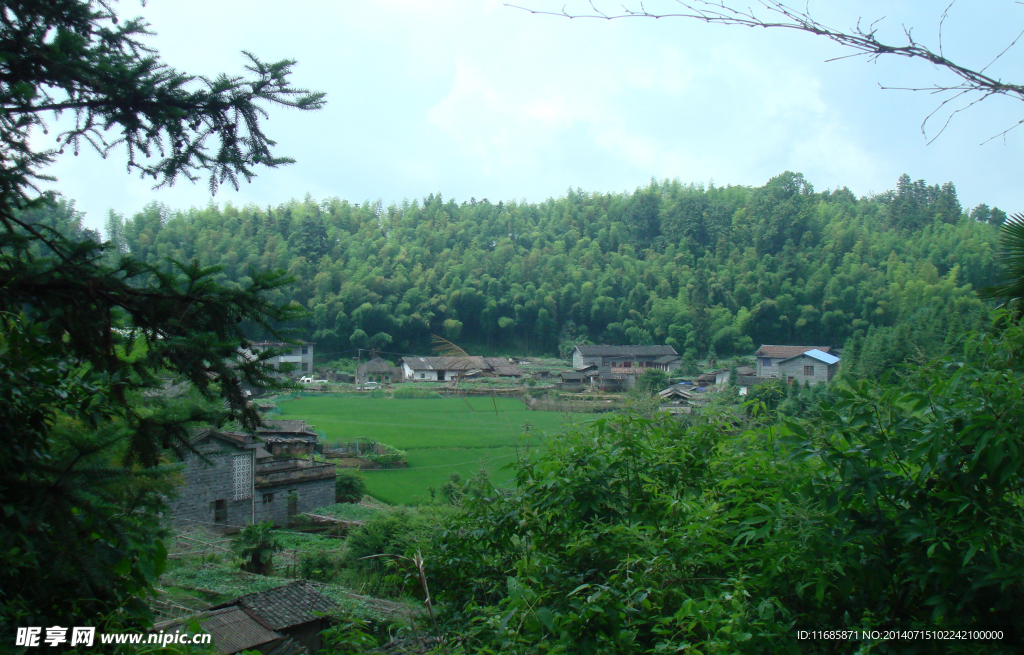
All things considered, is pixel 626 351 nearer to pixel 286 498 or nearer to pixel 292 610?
pixel 286 498

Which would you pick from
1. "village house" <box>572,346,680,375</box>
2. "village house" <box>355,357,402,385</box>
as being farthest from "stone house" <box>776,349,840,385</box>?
"village house" <box>355,357,402,385</box>

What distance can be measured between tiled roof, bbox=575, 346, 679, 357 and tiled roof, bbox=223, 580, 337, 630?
24.1 metres

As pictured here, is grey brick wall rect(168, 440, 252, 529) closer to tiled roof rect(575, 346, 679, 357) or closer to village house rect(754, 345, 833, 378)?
tiled roof rect(575, 346, 679, 357)

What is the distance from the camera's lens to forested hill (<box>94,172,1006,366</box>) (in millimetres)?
32500

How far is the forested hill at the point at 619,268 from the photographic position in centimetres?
3250

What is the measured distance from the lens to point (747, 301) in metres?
40.5

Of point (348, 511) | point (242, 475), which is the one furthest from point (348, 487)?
point (242, 475)

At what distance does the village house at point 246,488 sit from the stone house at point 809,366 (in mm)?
17831

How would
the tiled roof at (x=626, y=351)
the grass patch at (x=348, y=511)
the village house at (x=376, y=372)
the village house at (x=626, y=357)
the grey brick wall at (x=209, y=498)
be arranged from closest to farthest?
the grey brick wall at (x=209, y=498) < the grass patch at (x=348, y=511) < the village house at (x=376, y=372) < the village house at (x=626, y=357) < the tiled roof at (x=626, y=351)

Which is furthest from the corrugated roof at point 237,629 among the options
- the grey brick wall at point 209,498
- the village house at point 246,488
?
the grey brick wall at point 209,498

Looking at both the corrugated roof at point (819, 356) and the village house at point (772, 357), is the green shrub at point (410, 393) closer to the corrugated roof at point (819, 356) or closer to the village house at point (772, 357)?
the village house at point (772, 357)

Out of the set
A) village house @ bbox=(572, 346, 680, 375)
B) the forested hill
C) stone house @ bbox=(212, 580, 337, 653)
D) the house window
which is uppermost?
the forested hill

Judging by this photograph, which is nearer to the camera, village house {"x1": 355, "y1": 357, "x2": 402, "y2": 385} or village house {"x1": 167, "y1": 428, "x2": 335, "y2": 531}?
village house {"x1": 167, "y1": 428, "x2": 335, "y2": 531}

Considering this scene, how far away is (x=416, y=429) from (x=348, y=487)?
222 inches
